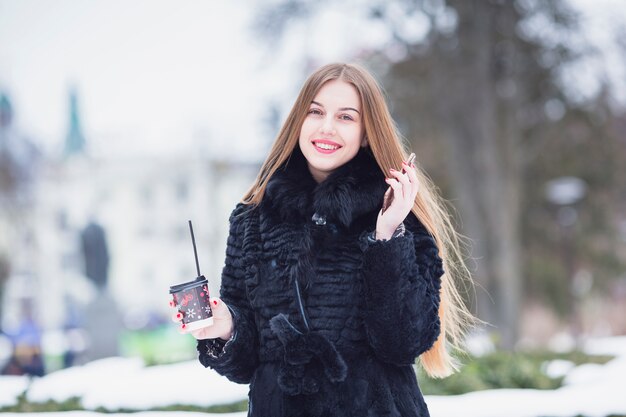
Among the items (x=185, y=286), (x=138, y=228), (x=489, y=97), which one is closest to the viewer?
(x=185, y=286)

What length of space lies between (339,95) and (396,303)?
750mm

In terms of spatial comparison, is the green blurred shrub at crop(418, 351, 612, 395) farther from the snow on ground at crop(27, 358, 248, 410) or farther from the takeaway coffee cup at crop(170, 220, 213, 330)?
the takeaway coffee cup at crop(170, 220, 213, 330)

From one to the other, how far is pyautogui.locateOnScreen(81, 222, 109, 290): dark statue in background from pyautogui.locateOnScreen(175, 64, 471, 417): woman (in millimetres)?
12352

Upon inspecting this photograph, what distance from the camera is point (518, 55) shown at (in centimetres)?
1463

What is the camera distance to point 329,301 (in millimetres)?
2412

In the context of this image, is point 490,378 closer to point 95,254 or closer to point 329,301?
point 329,301

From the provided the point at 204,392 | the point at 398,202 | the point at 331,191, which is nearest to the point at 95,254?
the point at 204,392

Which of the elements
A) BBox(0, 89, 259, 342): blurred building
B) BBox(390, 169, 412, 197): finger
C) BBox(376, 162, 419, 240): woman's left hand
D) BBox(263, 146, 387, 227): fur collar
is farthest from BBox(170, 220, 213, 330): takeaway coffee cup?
BBox(0, 89, 259, 342): blurred building

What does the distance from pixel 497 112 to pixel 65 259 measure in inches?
1570

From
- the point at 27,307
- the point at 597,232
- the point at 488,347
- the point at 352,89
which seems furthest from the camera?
the point at 597,232

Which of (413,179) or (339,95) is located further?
(339,95)

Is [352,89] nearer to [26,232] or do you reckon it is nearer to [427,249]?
[427,249]

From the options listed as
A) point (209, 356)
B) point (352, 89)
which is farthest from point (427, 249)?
point (209, 356)

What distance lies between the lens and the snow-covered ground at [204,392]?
4.53 metres
